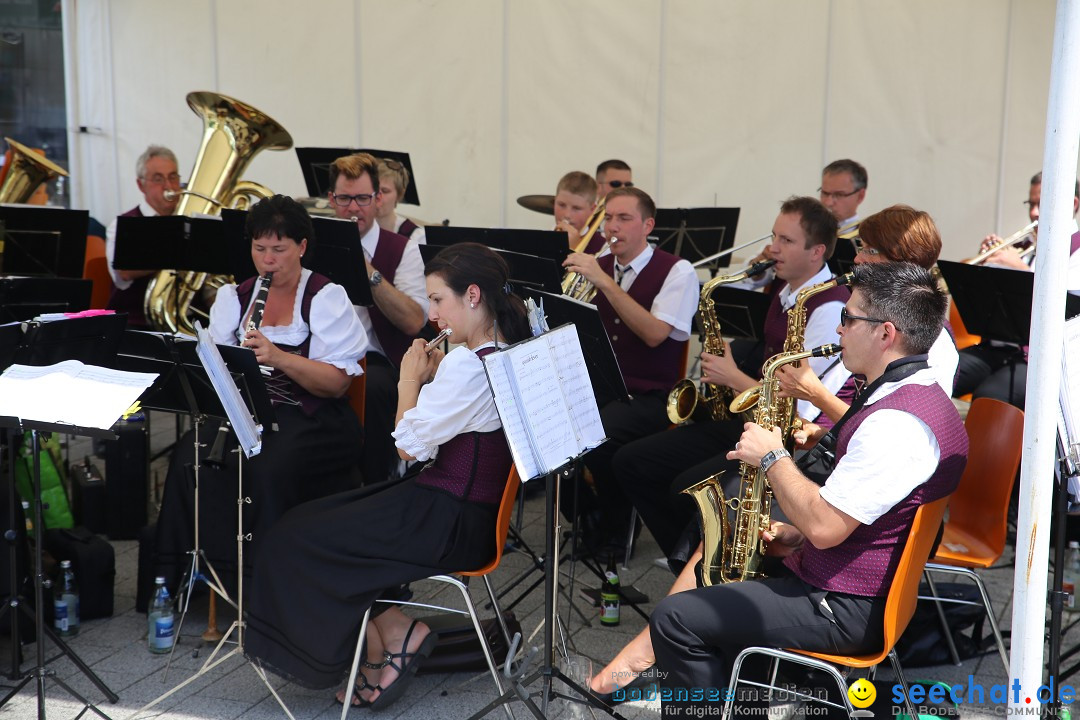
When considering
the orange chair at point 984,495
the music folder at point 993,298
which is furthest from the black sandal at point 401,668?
the music folder at point 993,298

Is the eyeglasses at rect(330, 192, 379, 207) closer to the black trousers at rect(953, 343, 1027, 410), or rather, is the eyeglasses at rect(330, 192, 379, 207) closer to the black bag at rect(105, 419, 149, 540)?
the black bag at rect(105, 419, 149, 540)

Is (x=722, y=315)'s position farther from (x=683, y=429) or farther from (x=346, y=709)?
(x=346, y=709)

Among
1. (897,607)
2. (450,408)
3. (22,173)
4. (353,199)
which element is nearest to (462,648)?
(450,408)

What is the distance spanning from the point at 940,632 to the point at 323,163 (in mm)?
3848

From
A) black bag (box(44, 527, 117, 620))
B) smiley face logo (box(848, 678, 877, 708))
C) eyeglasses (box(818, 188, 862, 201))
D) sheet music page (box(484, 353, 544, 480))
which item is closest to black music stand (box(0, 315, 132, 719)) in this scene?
black bag (box(44, 527, 117, 620))

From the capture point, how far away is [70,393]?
112 inches

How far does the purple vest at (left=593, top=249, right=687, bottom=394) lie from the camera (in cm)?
444

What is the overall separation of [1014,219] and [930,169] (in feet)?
1.91

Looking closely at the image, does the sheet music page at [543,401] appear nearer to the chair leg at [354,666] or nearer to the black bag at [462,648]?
the chair leg at [354,666]

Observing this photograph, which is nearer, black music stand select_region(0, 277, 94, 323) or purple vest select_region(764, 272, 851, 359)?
purple vest select_region(764, 272, 851, 359)

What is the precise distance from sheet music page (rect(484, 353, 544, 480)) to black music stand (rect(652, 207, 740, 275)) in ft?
9.95

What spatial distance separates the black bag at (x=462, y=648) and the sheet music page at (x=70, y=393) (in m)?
1.22

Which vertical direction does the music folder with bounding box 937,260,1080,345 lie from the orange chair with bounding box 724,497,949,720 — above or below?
above

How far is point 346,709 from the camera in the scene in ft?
10.1
